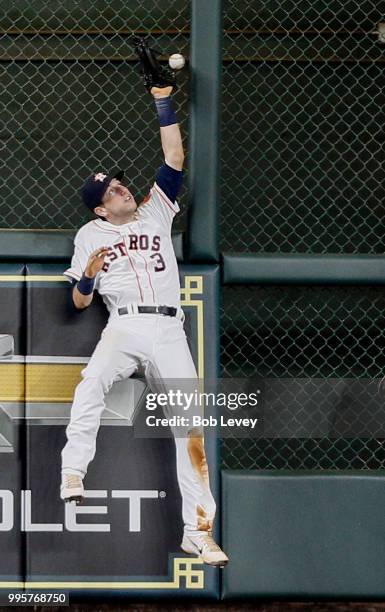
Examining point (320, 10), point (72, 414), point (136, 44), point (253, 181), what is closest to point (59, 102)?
point (253, 181)

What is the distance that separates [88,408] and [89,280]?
646 mm

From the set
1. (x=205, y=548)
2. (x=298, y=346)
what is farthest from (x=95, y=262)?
(x=298, y=346)

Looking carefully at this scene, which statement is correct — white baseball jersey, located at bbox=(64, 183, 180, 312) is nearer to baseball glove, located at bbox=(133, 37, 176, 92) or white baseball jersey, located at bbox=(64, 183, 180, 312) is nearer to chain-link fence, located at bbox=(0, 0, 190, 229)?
baseball glove, located at bbox=(133, 37, 176, 92)

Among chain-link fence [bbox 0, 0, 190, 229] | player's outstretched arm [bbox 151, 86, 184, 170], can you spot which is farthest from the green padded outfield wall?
chain-link fence [bbox 0, 0, 190, 229]

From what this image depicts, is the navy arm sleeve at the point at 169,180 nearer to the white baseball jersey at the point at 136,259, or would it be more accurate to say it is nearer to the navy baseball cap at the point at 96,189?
the white baseball jersey at the point at 136,259

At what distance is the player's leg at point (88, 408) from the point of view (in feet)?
14.2

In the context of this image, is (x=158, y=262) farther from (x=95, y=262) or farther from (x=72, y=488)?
(x=72, y=488)

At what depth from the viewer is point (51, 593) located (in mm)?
4414

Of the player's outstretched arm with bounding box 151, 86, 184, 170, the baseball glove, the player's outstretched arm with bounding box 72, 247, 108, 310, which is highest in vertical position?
the baseball glove

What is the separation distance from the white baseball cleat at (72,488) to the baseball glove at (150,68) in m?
2.02

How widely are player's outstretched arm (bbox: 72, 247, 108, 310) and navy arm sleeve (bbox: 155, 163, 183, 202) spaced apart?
0.45m

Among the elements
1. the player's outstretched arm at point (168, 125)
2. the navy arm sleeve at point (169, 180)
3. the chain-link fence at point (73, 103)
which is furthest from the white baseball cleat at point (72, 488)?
the chain-link fence at point (73, 103)

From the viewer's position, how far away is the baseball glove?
4285 mm

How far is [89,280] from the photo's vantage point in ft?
14.2
